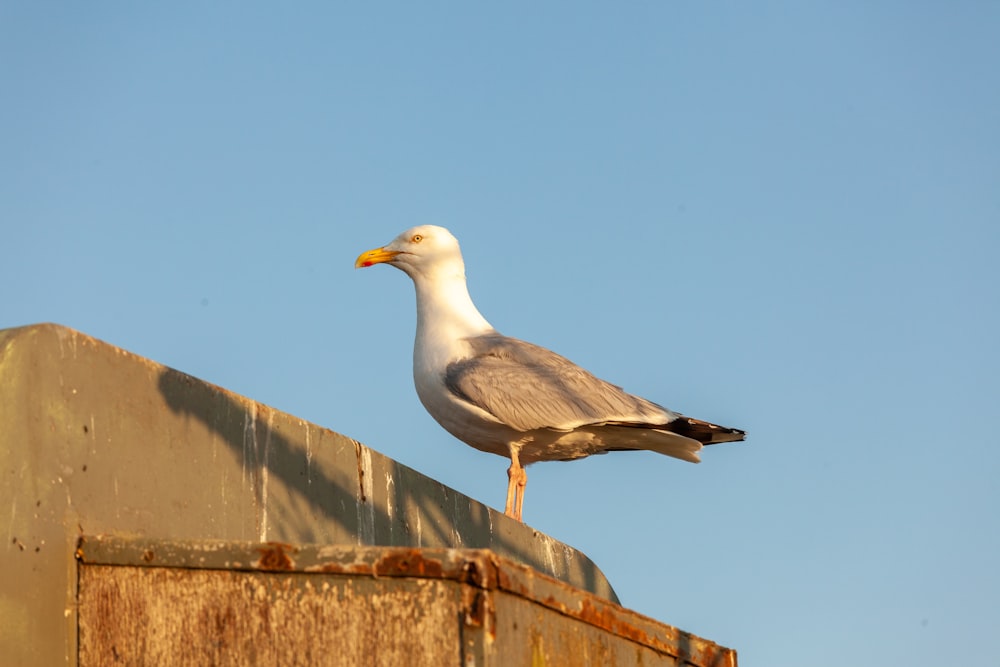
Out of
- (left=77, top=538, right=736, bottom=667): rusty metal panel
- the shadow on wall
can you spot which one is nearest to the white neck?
the shadow on wall

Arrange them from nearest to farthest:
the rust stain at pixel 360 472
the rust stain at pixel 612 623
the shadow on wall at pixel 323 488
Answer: the rust stain at pixel 612 623, the shadow on wall at pixel 323 488, the rust stain at pixel 360 472

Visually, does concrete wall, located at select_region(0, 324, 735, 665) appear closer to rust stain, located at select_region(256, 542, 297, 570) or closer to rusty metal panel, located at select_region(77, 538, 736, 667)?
rusty metal panel, located at select_region(77, 538, 736, 667)

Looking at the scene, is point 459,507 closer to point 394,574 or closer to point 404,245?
point 394,574

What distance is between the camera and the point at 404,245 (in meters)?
10.8

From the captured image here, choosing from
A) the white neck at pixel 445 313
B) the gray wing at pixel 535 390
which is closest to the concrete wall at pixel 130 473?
the gray wing at pixel 535 390

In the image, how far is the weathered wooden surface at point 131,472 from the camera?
416 centimetres

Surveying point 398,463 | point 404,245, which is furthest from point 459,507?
point 404,245

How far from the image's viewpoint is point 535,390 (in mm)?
9469

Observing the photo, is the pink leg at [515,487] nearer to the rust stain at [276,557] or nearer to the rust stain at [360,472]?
the rust stain at [360,472]

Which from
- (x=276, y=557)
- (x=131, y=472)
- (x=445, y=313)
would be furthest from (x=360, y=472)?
(x=445, y=313)

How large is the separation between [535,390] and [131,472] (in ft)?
16.6

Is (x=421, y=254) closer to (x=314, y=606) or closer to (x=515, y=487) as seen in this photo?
(x=515, y=487)

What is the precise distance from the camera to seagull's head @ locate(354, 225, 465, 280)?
34.9 feet

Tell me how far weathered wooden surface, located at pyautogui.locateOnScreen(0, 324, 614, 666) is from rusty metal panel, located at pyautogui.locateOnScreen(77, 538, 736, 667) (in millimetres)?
139
